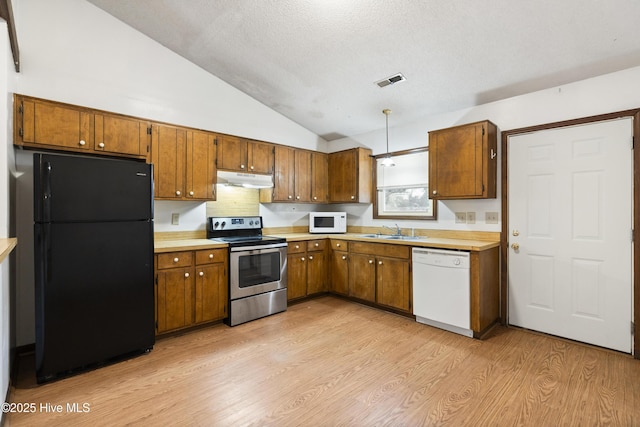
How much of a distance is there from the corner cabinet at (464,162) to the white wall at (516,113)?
250mm

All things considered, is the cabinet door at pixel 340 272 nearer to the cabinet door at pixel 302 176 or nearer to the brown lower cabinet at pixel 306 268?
the brown lower cabinet at pixel 306 268

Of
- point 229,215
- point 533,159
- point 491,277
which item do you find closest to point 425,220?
point 491,277

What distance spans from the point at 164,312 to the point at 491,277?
11.3 feet

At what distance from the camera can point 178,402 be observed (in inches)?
79.9

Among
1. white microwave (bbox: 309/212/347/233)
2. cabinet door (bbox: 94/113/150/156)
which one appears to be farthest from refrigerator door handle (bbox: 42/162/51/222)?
white microwave (bbox: 309/212/347/233)

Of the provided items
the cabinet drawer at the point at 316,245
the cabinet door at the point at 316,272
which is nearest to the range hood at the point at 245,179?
the cabinet drawer at the point at 316,245

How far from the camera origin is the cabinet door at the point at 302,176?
15.0 ft

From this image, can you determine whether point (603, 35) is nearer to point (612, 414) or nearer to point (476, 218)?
point (476, 218)

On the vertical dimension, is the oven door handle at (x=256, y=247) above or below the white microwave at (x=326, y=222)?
below

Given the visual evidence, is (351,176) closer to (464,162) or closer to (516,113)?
(464,162)

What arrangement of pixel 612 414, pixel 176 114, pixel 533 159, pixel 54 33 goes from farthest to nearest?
1. pixel 176 114
2. pixel 533 159
3. pixel 54 33
4. pixel 612 414

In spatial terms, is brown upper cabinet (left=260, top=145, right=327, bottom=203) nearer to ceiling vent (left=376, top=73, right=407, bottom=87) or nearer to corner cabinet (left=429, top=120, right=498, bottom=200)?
ceiling vent (left=376, top=73, right=407, bottom=87)

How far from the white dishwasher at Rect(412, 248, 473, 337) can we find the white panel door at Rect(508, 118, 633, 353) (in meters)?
0.73

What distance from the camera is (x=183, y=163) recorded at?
3.40 meters
